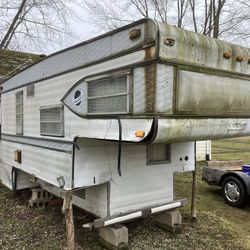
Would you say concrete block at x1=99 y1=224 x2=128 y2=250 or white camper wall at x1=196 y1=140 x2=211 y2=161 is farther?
white camper wall at x1=196 y1=140 x2=211 y2=161

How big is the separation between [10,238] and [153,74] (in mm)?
3274

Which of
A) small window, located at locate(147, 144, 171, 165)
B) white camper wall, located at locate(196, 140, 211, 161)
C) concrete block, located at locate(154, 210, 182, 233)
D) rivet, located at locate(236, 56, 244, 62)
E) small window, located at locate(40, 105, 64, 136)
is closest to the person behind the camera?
rivet, located at locate(236, 56, 244, 62)

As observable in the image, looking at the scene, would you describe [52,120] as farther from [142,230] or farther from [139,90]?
[142,230]

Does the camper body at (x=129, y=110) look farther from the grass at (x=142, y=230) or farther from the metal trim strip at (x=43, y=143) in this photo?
the grass at (x=142, y=230)

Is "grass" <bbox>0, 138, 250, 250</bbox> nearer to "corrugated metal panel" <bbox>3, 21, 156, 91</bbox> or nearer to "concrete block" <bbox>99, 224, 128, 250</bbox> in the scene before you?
"concrete block" <bbox>99, 224, 128, 250</bbox>

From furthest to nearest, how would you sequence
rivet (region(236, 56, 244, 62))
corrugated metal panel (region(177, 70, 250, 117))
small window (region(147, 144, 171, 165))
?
small window (region(147, 144, 171, 165)) → rivet (region(236, 56, 244, 62)) → corrugated metal panel (region(177, 70, 250, 117))

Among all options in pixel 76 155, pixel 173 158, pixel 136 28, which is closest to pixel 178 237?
pixel 173 158

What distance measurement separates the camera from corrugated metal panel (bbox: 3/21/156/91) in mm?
3363

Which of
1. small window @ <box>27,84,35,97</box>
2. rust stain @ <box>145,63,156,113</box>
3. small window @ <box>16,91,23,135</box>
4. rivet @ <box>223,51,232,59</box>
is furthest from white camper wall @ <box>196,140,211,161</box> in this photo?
rust stain @ <box>145,63,156,113</box>

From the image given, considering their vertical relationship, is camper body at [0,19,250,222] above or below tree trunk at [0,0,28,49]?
below

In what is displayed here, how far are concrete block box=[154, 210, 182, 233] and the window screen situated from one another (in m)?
2.21

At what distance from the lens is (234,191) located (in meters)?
6.55

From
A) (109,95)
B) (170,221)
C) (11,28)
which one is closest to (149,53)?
(109,95)

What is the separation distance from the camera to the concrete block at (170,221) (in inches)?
197
